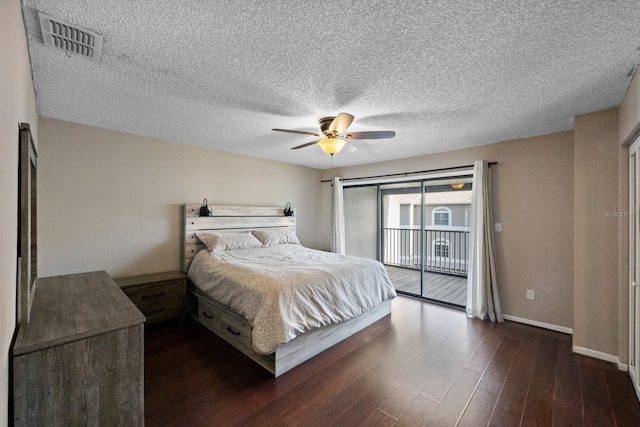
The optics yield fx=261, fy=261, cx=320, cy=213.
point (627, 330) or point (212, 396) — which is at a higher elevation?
Answer: point (627, 330)

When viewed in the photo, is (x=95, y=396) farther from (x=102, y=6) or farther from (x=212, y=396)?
(x=102, y=6)

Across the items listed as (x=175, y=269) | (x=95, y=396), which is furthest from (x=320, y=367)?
(x=175, y=269)

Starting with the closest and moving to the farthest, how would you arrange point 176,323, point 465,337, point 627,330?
point 627,330 → point 465,337 → point 176,323

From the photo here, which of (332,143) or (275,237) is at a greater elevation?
(332,143)

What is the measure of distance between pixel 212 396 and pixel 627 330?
350 centimetres

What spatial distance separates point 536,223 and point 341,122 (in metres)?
2.74

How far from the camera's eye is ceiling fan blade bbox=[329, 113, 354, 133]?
7.28ft

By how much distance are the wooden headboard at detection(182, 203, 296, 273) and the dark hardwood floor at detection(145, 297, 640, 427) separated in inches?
43.7

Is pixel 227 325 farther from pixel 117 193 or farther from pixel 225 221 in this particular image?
pixel 117 193

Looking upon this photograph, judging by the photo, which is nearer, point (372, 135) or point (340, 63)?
point (340, 63)

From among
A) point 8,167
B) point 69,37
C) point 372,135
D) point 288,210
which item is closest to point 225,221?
point 288,210

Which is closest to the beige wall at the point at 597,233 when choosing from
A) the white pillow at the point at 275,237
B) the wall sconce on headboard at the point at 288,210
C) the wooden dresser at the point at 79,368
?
the white pillow at the point at 275,237

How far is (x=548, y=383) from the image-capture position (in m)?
2.10

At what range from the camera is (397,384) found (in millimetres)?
2084
